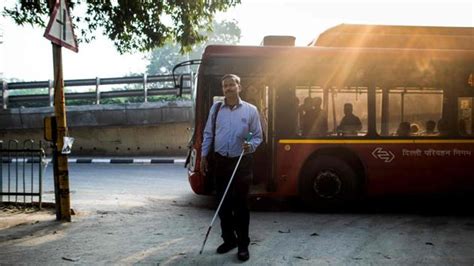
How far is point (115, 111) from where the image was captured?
16.5m

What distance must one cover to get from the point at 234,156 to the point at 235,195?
41cm

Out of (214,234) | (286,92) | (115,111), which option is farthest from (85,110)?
(214,234)

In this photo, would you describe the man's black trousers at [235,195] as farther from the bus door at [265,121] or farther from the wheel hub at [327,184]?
the wheel hub at [327,184]

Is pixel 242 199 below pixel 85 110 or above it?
below

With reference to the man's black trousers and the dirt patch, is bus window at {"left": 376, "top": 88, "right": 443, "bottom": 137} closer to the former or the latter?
the man's black trousers

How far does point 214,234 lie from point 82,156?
1224 centimetres

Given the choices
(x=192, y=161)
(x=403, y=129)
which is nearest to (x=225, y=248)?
(x=192, y=161)

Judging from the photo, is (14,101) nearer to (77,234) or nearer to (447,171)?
(77,234)

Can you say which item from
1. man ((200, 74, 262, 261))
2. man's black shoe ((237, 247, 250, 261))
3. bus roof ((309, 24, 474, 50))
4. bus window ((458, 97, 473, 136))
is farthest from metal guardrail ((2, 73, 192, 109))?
man's black shoe ((237, 247, 250, 261))

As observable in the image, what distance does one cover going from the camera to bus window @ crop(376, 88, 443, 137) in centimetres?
743

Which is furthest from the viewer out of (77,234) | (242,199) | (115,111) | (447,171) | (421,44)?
(115,111)

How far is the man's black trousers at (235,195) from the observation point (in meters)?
4.80

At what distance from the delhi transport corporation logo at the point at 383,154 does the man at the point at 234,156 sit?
10.5ft

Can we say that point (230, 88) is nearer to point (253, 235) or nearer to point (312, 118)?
point (253, 235)
